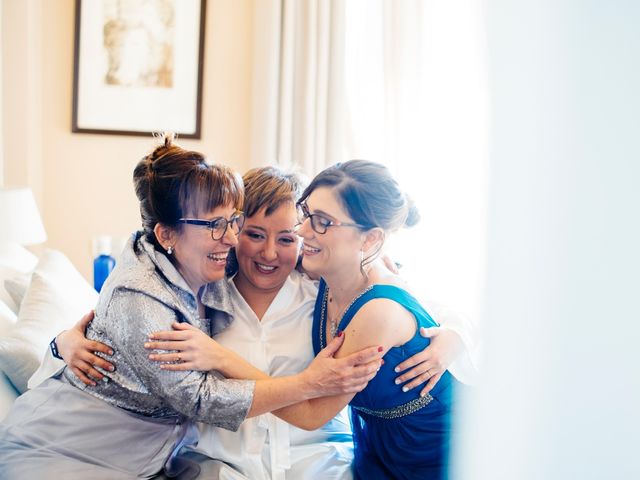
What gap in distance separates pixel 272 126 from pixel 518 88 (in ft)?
8.86

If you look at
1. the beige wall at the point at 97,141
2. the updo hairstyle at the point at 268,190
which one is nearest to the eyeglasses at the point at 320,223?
the updo hairstyle at the point at 268,190

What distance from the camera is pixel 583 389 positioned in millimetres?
765

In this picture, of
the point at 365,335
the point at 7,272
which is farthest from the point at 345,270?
the point at 7,272

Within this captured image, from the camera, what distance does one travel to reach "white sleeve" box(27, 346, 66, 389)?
1.69 m

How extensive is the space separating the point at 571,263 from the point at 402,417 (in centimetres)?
97

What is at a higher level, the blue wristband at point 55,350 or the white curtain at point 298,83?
the white curtain at point 298,83

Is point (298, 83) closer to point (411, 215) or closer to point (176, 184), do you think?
point (411, 215)

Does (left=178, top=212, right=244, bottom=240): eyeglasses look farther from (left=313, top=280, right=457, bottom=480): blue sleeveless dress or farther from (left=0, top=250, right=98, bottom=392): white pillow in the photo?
(left=0, top=250, right=98, bottom=392): white pillow

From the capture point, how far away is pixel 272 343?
179cm

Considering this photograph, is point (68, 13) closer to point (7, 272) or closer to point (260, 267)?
point (7, 272)

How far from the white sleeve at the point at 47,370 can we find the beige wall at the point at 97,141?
84.5 inches

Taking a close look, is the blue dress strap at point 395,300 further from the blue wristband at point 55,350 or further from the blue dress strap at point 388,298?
the blue wristband at point 55,350

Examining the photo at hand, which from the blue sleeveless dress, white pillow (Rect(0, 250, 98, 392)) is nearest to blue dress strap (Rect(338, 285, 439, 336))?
the blue sleeveless dress

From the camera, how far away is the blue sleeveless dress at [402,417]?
1.61 metres
